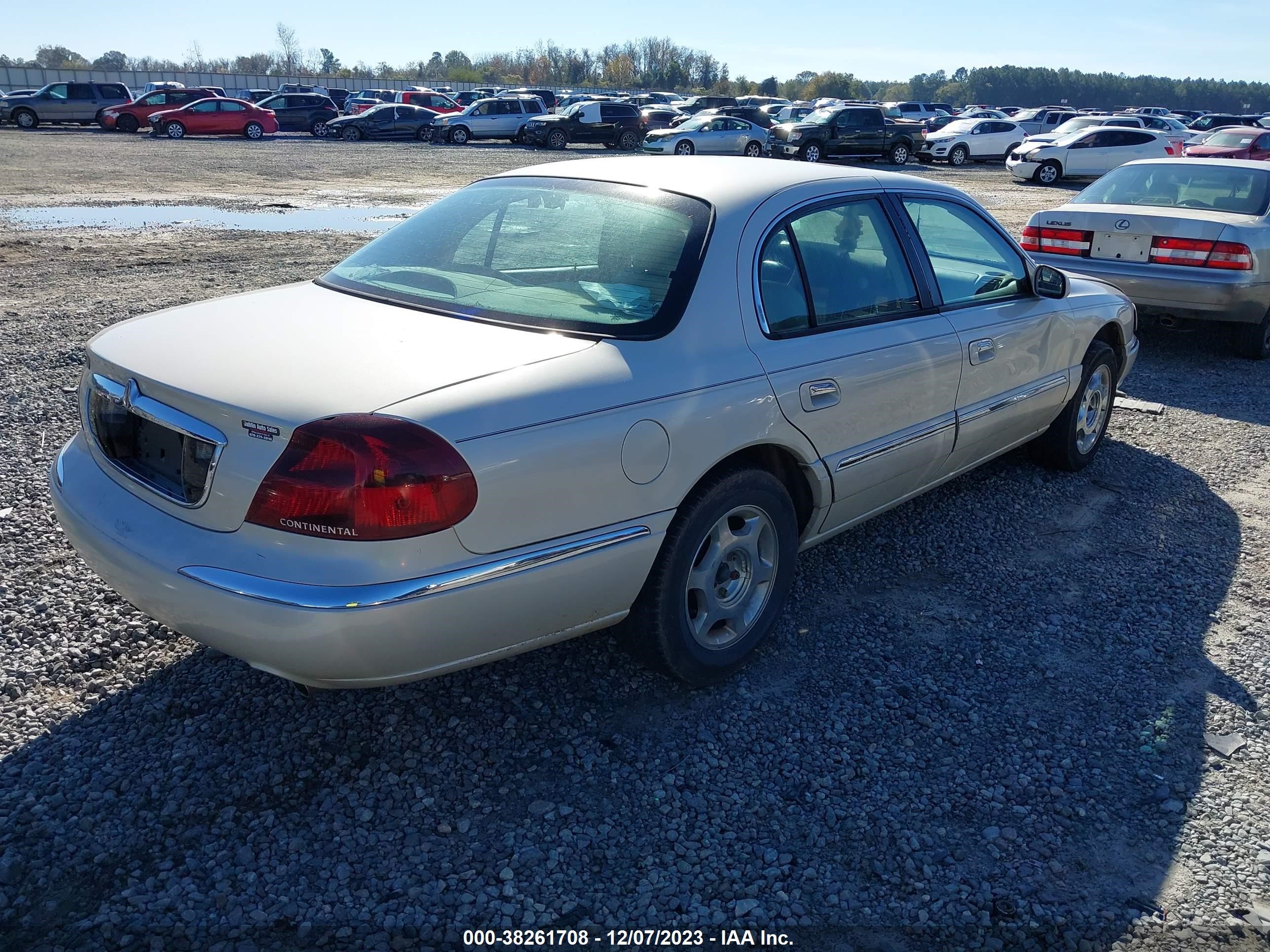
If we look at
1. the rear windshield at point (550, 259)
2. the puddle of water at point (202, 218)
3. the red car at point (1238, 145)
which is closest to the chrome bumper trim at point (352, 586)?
the rear windshield at point (550, 259)

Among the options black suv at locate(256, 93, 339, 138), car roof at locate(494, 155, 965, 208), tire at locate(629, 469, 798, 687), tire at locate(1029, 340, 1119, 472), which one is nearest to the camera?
tire at locate(629, 469, 798, 687)

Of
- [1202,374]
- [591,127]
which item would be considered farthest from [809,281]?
[591,127]

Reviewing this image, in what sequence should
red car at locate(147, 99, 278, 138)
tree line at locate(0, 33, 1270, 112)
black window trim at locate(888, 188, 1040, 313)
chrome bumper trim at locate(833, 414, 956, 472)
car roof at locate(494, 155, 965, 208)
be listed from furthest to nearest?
1. tree line at locate(0, 33, 1270, 112)
2. red car at locate(147, 99, 278, 138)
3. black window trim at locate(888, 188, 1040, 313)
4. chrome bumper trim at locate(833, 414, 956, 472)
5. car roof at locate(494, 155, 965, 208)

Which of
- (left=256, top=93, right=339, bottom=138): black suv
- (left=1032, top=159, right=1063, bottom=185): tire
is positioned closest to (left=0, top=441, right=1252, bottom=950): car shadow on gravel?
(left=1032, top=159, right=1063, bottom=185): tire

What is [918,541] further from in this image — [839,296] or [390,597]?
[390,597]

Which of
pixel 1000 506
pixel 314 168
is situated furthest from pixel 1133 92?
pixel 1000 506

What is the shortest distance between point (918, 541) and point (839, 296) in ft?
4.84

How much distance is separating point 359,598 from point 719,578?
Result: 1348mm

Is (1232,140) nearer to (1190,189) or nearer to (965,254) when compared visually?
(1190,189)

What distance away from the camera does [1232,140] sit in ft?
76.1

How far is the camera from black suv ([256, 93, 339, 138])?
37062 millimetres

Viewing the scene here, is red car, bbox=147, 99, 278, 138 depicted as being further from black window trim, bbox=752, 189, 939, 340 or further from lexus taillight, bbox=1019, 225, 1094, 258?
black window trim, bbox=752, 189, 939, 340

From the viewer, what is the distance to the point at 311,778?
2.92 m

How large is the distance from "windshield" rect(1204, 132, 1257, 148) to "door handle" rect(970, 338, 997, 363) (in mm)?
22840
